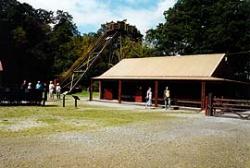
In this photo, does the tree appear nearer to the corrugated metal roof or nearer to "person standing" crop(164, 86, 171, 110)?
the corrugated metal roof

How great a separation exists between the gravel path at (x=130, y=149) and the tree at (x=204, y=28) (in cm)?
3663

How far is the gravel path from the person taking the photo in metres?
10.5

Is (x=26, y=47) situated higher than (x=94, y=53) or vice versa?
(x=26, y=47)

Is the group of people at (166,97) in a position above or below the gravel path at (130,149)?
above

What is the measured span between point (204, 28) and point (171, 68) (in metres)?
19.2

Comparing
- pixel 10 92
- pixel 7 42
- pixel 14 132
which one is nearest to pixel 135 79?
pixel 10 92

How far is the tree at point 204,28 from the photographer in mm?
52375

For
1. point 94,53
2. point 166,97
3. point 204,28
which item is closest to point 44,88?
point 166,97

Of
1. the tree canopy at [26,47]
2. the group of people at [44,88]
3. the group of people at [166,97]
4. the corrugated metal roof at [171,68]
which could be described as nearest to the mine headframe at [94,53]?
the group of people at [44,88]

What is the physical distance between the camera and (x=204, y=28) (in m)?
56.9

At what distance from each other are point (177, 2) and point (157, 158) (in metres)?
51.7

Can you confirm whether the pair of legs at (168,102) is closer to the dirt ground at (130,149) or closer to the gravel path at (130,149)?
the dirt ground at (130,149)

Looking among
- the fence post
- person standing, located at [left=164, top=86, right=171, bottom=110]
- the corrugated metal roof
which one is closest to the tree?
the corrugated metal roof

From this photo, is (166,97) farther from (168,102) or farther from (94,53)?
(94,53)
